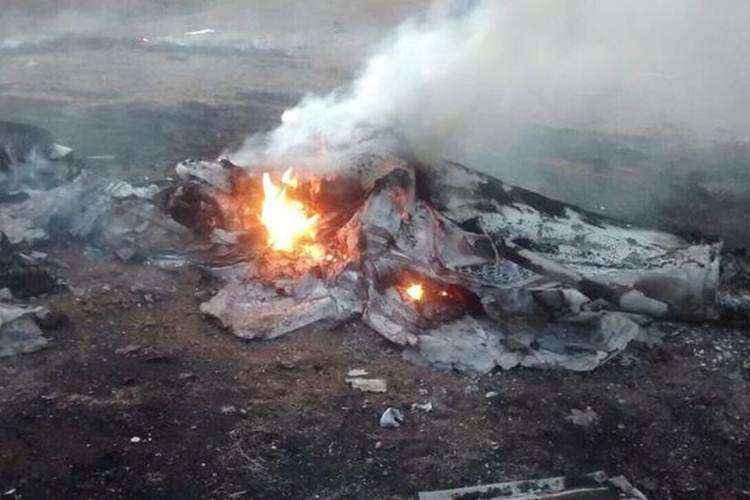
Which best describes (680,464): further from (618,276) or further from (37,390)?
(37,390)

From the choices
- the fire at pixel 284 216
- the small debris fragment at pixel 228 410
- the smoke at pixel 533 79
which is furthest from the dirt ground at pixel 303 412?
the smoke at pixel 533 79

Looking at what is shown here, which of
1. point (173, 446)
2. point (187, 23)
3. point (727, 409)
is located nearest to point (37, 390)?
point (173, 446)

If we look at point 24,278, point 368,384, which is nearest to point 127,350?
point 24,278

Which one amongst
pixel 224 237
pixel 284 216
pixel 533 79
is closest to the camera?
pixel 284 216

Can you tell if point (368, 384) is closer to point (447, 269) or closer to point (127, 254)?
point (447, 269)

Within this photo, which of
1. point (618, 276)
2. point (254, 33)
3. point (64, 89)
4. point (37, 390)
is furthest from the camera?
point (254, 33)

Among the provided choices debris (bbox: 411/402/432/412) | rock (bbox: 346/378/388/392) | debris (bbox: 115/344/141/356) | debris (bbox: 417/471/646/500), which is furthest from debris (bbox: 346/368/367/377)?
debris (bbox: 115/344/141/356)
